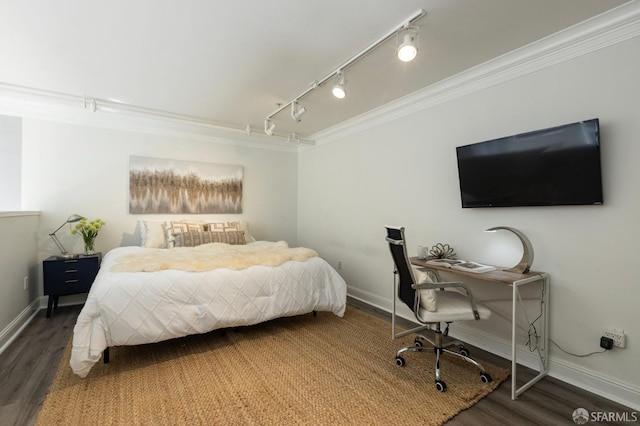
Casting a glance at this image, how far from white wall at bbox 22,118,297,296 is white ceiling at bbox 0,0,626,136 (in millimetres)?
752

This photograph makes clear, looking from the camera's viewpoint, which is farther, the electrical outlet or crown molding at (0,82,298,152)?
crown molding at (0,82,298,152)

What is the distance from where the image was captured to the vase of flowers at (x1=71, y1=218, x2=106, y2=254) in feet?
11.9

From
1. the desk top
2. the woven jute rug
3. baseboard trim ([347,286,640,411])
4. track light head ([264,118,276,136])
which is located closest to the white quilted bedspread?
the woven jute rug

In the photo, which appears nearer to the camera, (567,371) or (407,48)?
(407,48)

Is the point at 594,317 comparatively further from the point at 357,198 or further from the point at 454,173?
the point at 357,198

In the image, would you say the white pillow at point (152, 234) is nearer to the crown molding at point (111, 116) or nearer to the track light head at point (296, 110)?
the crown molding at point (111, 116)

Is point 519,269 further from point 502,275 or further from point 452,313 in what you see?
point 452,313

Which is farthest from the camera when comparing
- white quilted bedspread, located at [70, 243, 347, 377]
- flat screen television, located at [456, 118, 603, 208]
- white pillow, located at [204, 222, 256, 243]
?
white pillow, located at [204, 222, 256, 243]

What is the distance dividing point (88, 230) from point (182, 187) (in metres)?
1.27

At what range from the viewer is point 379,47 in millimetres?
2387

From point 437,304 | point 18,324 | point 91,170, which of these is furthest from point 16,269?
point 437,304

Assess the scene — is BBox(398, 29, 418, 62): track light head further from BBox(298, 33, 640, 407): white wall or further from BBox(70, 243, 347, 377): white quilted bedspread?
BBox(70, 243, 347, 377): white quilted bedspread

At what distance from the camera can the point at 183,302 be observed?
249 cm

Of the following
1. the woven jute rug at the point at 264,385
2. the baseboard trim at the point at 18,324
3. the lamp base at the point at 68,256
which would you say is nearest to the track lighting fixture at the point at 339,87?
the woven jute rug at the point at 264,385
